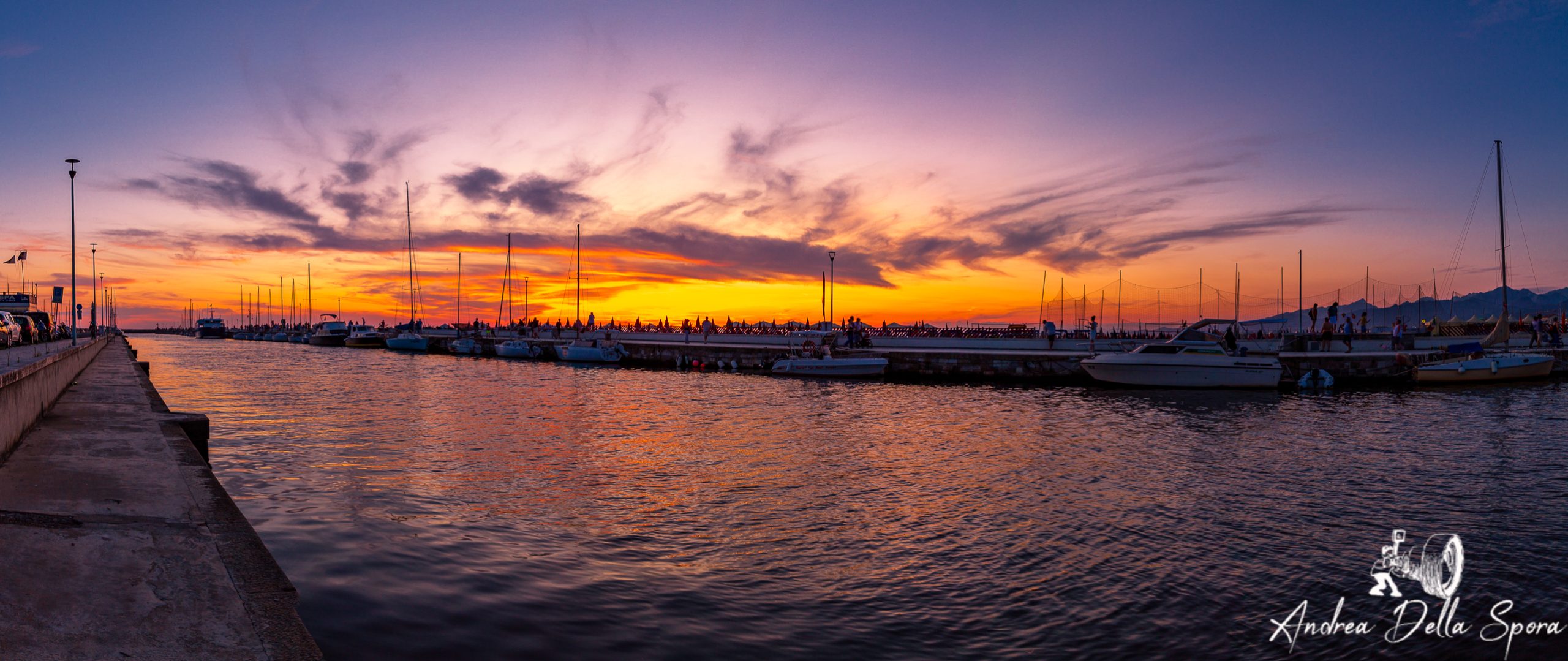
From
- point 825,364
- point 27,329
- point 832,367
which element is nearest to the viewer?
point 27,329

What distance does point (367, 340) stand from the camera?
96875 millimetres

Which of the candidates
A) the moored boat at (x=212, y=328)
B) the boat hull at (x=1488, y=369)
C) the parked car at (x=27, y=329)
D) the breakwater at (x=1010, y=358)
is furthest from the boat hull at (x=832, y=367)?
the moored boat at (x=212, y=328)

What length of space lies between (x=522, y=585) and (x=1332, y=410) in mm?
29686

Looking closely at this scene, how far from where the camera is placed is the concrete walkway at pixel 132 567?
4.59 meters

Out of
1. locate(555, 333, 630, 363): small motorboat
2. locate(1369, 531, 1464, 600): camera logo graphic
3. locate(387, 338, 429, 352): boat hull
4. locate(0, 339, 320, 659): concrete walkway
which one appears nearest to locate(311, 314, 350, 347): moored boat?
locate(387, 338, 429, 352): boat hull

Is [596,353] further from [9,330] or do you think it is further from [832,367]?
[9,330]

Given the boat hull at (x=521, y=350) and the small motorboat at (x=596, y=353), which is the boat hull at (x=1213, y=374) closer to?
the small motorboat at (x=596, y=353)

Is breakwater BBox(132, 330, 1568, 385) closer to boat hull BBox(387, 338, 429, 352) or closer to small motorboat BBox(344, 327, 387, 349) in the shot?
boat hull BBox(387, 338, 429, 352)

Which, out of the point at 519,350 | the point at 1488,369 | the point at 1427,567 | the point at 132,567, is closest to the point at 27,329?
the point at 519,350

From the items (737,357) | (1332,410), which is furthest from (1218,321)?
(737,357)

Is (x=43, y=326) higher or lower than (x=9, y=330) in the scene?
higher

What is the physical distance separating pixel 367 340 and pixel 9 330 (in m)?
70.0

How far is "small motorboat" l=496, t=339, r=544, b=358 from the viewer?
6875 centimetres

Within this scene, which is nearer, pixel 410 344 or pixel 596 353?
pixel 596 353
